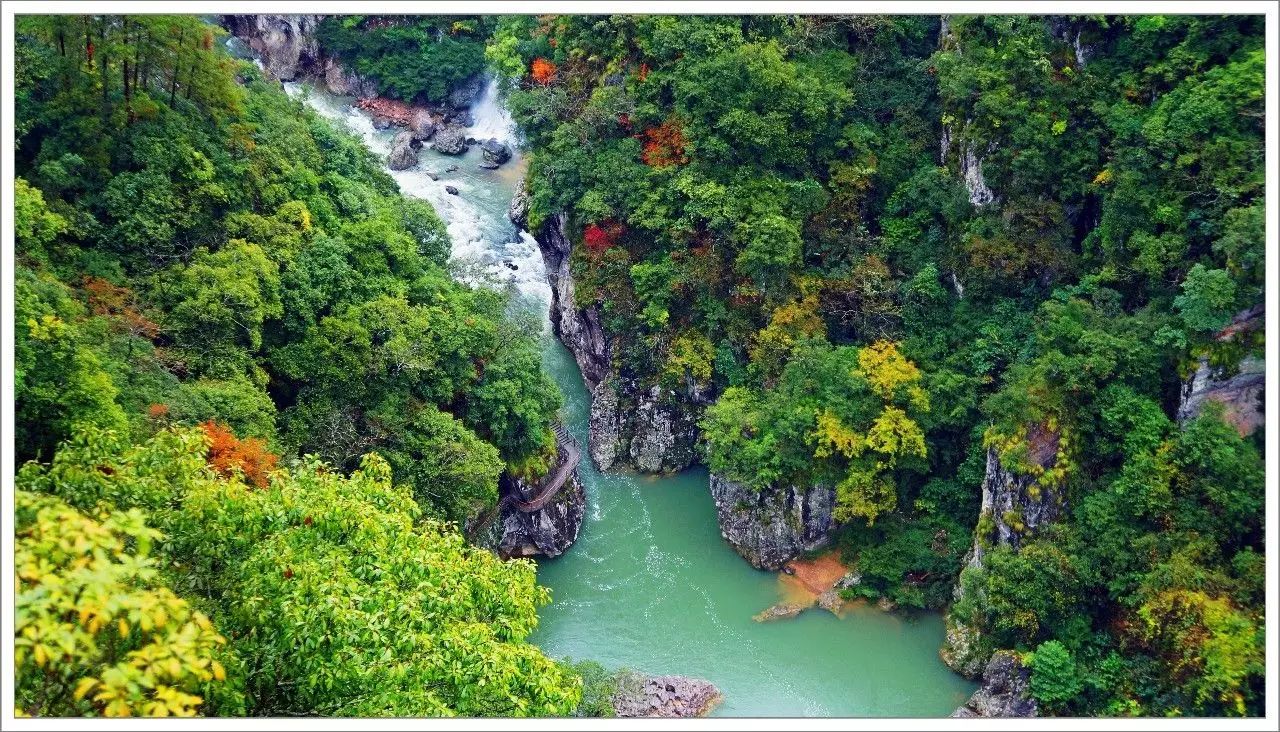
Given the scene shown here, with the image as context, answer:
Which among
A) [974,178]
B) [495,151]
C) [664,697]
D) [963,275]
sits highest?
[974,178]

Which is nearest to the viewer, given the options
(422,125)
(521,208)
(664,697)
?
(664,697)

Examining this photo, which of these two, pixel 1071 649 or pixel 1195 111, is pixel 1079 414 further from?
pixel 1195 111

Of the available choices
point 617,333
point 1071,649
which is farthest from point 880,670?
point 617,333

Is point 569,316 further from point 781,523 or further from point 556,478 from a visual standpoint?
point 781,523

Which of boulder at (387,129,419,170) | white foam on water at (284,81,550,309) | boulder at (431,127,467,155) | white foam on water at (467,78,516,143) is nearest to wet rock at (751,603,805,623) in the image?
white foam on water at (284,81,550,309)

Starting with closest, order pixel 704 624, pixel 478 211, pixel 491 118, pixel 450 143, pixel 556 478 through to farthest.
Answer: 1. pixel 704 624
2. pixel 556 478
3. pixel 478 211
4. pixel 450 143
5. pixel 491 118

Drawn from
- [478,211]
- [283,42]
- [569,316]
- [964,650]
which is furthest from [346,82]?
[964,650]
